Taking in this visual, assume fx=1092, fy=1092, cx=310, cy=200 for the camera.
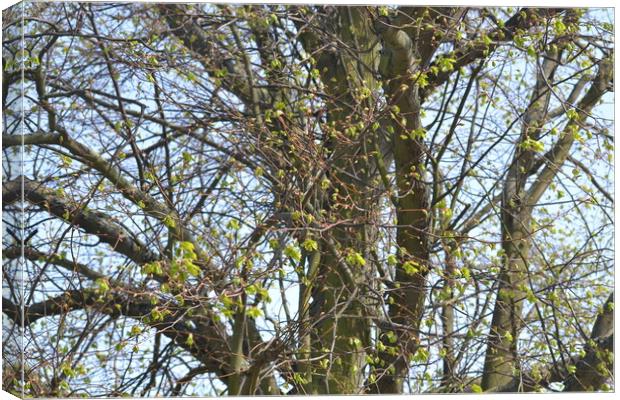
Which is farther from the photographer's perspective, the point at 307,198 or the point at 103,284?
the point at 307,198

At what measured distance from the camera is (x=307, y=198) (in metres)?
4.71

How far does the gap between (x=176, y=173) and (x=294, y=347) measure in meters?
0.94

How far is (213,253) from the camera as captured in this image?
4668mm

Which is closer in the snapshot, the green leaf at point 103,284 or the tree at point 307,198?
the green leaf at point 103,284

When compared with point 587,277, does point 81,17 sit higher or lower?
higher

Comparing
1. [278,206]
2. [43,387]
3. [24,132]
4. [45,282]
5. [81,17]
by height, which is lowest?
[43,387]

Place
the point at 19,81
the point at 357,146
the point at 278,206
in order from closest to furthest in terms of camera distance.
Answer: the point at 19,81
the point at 278,206
the point at 357,146

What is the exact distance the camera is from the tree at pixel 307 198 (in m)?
4.57

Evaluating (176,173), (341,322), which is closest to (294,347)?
(341,322)

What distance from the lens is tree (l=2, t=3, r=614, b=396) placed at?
180 inches

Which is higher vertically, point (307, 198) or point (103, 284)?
point (307, 198)

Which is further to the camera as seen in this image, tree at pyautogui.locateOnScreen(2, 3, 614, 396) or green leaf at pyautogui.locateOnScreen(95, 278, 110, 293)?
tree at pyautogui.locateOnScreen(2, 3, 614, 396)

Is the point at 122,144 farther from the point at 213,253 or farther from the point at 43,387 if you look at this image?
the point at 43,387

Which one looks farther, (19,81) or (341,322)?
(341,322)
